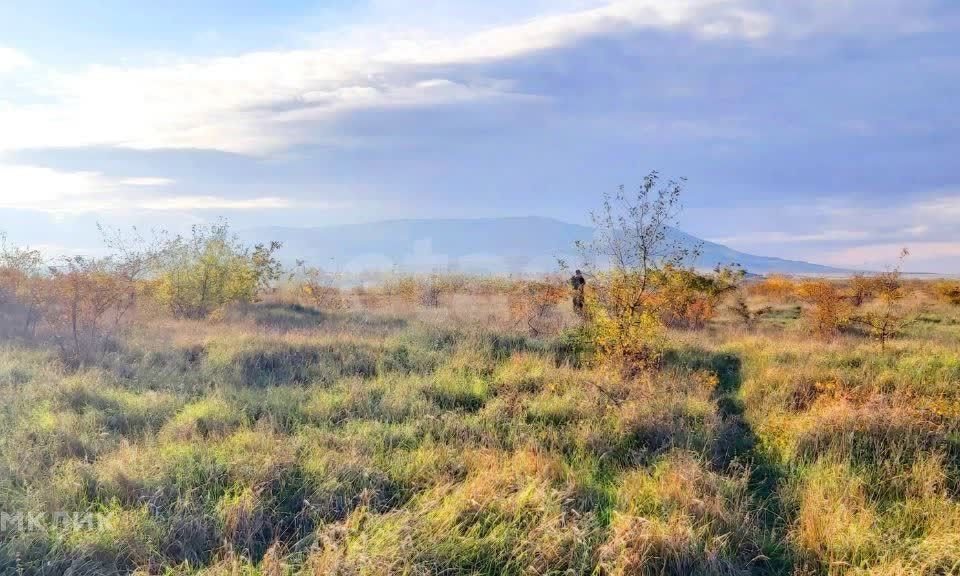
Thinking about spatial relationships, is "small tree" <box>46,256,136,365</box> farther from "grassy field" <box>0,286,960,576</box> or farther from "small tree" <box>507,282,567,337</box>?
"small tree" <box>507,282,567,337</box>

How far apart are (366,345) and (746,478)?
308 inches

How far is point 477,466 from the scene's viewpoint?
561 centimetres

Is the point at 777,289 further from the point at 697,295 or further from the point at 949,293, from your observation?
the point at 697,295

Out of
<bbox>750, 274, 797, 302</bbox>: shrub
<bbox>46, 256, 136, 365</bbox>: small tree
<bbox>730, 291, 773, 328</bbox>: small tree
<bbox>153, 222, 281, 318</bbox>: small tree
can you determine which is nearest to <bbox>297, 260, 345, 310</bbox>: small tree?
<bbox>153, 222, 281, 318</bbox>: small tree

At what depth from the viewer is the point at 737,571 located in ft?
13.8

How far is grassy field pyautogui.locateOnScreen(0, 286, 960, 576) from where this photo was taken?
167 inches

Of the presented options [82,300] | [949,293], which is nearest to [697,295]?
[949,293]

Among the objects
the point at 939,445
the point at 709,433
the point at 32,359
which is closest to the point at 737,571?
the point at 709,433

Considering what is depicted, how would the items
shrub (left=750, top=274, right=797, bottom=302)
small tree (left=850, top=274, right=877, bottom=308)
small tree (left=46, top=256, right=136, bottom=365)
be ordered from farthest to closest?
shrub (left=750, top=274, right=797, bottom=302), small tree (left=850, top=274, right=877, bottom=308), small tree (left=46, top=256, right=136, bottom=365)


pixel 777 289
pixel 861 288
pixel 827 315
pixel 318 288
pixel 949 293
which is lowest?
pixel 318 288

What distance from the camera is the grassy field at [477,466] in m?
4.23

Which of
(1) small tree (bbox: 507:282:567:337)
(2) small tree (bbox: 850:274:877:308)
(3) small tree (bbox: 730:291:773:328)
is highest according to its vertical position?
(2) small tree (bbox: 850:274:877:308)

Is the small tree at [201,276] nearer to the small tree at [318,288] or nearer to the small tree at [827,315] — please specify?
the small tree at [318,288]

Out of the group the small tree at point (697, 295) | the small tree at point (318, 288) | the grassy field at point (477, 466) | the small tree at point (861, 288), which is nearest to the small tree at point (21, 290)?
the grassy field at point (477, 466)
